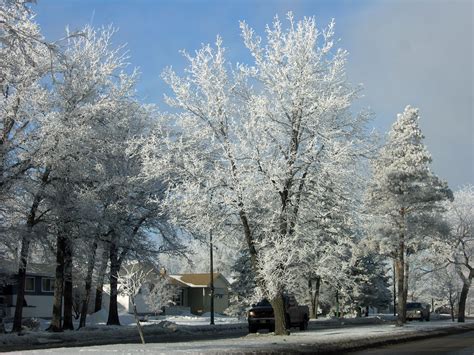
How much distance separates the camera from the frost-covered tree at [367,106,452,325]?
123ft

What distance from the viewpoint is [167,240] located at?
34.1m

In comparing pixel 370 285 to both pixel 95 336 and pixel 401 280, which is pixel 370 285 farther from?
pixel 95 336

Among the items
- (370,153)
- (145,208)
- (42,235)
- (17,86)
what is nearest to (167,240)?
(145,208)

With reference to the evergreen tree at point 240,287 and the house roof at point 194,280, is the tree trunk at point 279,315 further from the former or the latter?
the house roof at point 194,280

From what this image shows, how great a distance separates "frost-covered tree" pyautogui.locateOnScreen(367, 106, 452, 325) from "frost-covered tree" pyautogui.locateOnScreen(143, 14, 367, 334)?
1498cm

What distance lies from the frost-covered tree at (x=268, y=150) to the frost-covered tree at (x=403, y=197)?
14976mm

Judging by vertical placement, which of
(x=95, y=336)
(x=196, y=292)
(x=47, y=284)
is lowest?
(x=95, y=336)

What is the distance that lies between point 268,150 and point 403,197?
58.2 feet

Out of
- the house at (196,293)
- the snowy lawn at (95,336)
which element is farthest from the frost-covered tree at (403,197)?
the house at (196,293)

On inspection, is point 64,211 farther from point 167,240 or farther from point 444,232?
point 444,232

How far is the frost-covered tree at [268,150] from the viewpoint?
71.8 ft

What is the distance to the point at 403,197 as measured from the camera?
123 ft

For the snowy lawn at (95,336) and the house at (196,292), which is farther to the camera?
the house at (196,292)

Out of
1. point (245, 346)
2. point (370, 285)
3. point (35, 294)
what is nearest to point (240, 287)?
point (370, 285)
